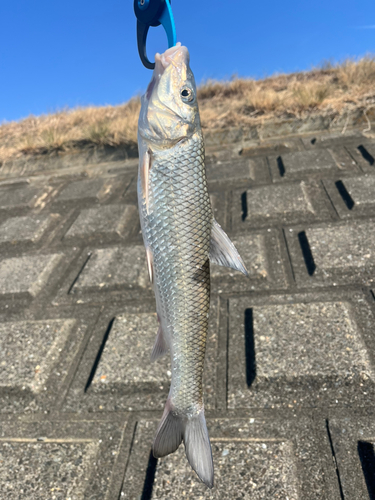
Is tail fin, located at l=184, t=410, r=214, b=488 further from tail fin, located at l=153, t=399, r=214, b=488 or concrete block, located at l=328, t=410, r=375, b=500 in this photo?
concrete block, located at l=328, t=410, r=375, b=500

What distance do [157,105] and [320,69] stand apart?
30.5ft

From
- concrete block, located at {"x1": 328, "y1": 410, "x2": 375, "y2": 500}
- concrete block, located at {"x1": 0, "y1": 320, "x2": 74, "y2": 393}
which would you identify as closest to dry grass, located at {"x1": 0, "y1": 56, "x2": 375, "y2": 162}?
concrete block, located at {"x1": 0, "y1": 320, "x2": 74, "y2": 393}

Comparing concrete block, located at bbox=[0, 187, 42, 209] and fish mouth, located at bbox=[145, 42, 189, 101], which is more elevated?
fish mouth, located at bbox=[145, 42, 189, 101]

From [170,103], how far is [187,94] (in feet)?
0.28

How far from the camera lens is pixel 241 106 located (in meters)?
6.87

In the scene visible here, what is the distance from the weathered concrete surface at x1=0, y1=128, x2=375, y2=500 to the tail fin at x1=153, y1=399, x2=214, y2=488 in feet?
1.56

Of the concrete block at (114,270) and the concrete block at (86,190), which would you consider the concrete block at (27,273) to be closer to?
the concrete block at (114,270)

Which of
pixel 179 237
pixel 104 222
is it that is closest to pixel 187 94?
pixel 179 237

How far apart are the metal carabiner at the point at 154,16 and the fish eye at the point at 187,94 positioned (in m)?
0.17

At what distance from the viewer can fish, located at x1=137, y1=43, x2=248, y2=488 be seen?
1.27 m

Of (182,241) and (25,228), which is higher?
(182,241)

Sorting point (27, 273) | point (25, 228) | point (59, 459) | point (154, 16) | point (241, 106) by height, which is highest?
point (154, 16)

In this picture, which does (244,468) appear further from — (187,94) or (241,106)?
(241,106)

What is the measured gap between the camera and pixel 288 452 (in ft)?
5.73
